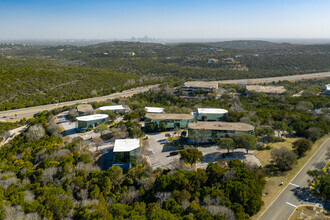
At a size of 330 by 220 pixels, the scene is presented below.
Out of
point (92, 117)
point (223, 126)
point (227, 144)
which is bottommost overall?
point (92, 117)

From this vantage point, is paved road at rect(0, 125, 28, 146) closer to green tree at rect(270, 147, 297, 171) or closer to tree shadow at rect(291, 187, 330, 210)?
green tree at rect(270, 147, 297, 171)

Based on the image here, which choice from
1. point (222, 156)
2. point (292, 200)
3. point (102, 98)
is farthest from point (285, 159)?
point (102, 98)

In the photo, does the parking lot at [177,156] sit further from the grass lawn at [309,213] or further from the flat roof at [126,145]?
the grass lawn at [309,213]

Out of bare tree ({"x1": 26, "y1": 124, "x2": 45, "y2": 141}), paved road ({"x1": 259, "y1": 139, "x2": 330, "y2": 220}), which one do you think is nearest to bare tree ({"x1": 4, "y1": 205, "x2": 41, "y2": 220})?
paved road ({"x1": 259, "y1": 139, "x2": 330, "y2": 220})

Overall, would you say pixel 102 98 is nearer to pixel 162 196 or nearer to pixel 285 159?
pixel 162 196

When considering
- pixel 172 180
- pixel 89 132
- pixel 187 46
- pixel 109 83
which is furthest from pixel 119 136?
pixel 187 46
